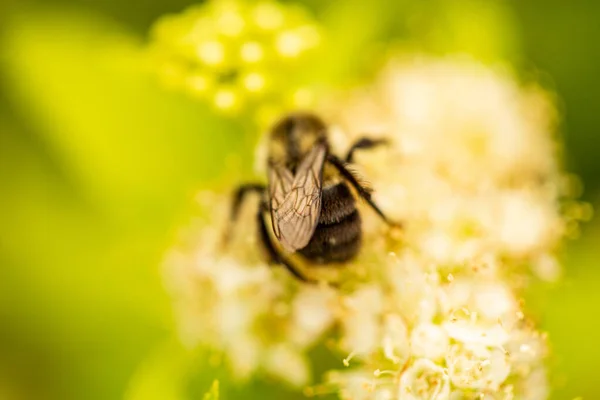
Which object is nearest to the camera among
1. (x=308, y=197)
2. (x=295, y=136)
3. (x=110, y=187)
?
(x=308, y=197)

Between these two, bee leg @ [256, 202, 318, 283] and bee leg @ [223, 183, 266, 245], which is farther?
bee leg @ [223, 183, 266, 245]

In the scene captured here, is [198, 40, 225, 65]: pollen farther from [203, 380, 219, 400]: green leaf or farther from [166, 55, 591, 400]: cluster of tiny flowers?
[203, 380, 219, 400]: green leaf

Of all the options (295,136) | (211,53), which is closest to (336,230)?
(295,136)

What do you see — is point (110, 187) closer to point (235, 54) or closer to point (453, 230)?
point (235, 54)

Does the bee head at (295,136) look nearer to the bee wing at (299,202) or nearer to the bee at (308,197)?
the bee at (308,197)

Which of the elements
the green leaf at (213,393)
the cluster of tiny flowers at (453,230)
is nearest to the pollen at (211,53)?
the cluster of tiny flowers at (453,230)

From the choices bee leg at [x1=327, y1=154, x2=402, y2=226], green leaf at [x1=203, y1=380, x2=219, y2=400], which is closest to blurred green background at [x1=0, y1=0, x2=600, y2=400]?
bee leg at [x1=327, y1=154, x2=402, y2=226]
